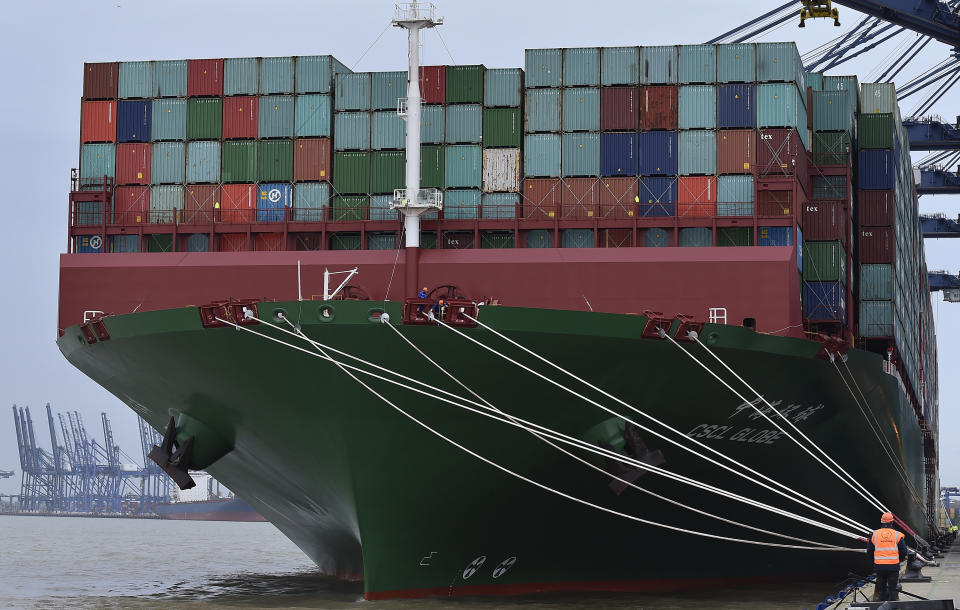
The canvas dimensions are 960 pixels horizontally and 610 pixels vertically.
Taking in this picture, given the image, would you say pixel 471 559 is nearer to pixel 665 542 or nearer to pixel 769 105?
pixel 665 542

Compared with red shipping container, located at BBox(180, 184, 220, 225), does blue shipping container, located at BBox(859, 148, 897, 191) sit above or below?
above

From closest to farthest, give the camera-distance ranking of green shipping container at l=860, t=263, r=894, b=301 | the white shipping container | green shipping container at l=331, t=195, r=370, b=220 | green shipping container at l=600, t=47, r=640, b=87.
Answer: the white shipping container, green shipping container at l=331, t=195, r=370, b=220, green shipping container at l=600, t=47, r=640, b=87, green shipping container at l=860, t=263, r=894, b=301

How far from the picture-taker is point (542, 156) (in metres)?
24.7

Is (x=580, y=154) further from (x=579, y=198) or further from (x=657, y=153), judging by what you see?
(x=657, y=153)

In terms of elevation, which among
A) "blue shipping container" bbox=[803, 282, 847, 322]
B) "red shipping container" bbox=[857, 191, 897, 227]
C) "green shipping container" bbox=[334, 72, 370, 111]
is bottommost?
"blue shipping container" bbox=[803, 282, 847, 322]

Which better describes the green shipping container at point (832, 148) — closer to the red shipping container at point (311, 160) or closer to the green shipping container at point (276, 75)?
the red shipping container at point (311, 160)

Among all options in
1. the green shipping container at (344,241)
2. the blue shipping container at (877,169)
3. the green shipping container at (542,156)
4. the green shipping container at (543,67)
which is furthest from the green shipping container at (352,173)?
the blue shipping container at (877,169)

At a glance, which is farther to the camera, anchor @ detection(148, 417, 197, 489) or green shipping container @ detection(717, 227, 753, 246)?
green shipping container @ detection(717, 227, 753, 246)

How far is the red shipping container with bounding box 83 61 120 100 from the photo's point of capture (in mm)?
26922

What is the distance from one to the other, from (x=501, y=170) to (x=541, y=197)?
102 cm

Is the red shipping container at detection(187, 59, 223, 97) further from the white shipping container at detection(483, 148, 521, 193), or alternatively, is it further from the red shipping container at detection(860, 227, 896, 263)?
the red shipping container at detection(860, 227, 896, 263)

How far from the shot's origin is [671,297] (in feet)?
73.0

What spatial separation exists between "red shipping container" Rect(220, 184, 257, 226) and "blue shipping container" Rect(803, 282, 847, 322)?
1117 cm

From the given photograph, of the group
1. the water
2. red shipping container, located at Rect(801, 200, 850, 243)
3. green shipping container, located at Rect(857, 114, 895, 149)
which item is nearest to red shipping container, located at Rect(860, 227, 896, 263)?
green shipping container, located at Rect(857, 114, 895, 149)
